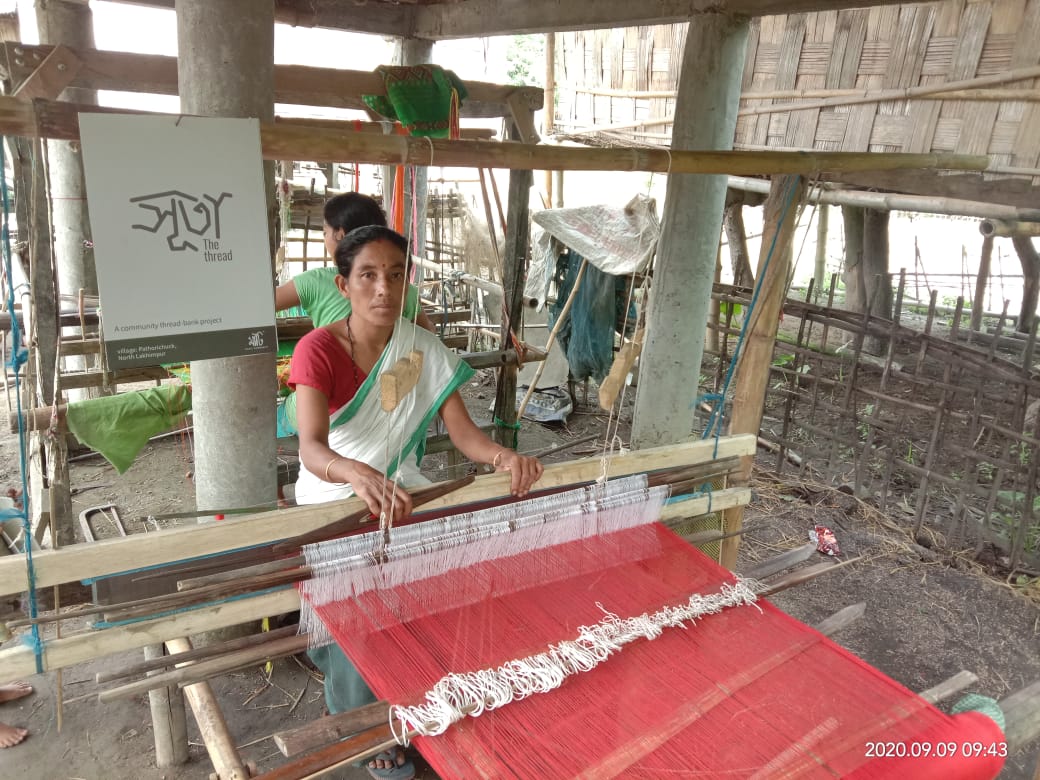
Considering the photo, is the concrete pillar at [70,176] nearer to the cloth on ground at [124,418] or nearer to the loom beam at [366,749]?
the cloth on ground at [124,418]

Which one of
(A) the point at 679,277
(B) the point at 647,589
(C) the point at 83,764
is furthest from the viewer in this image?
(A) the point at 679,277

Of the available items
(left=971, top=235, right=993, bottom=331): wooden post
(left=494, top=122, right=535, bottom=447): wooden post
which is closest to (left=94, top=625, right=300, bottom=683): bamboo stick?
(left=494, top=122, right=535, bottom=447): wooden post

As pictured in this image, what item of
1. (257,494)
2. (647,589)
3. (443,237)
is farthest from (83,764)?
(443,237)

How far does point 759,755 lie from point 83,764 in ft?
7.58

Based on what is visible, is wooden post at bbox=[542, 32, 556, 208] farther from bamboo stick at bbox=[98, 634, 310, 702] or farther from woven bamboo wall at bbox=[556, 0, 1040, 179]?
bamboo stick at bbox=[98, 634, 310, 702]

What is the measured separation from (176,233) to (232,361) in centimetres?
93

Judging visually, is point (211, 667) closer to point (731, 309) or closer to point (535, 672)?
point (535, 672)

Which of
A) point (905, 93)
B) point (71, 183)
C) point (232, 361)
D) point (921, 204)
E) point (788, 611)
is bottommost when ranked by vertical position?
point (788, 611)

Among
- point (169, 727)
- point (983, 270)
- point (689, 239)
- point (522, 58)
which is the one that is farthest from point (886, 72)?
point (522, 58)

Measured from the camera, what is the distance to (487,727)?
1.36 metres

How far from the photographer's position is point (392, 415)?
2033 millimetres

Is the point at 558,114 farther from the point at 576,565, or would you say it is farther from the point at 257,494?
the point at 576,565

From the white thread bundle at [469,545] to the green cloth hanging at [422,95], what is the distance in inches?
67.6

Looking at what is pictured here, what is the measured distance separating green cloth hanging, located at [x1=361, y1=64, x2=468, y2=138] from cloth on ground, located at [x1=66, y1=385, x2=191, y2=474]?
1.60m
